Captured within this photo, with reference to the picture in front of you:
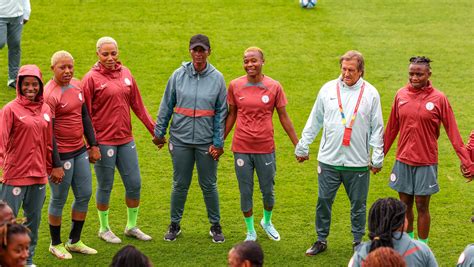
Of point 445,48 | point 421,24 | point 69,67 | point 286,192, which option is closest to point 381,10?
point 421,24

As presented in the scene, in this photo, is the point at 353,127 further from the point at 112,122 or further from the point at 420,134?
the point at 112,122

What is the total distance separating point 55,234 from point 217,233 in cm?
155

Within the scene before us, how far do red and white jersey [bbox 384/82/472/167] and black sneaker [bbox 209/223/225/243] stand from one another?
73.4 inches

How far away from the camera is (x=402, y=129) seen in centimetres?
862

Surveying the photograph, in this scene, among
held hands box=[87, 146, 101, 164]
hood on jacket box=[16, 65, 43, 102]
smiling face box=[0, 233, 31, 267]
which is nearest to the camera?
smiling face box=[0, 233, 31, 267]

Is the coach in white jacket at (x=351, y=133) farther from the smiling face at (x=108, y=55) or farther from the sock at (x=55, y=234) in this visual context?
the sock at (x=55, y=234)

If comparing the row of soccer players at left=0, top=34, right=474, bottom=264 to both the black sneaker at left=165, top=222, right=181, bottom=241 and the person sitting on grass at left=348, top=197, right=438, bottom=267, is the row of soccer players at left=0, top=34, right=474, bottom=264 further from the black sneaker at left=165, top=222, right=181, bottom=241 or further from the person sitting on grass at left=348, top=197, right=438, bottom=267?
the person sitting on grass at left=348, top=197, right=438, bottom=267

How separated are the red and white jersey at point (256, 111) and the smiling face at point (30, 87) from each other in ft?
6.57

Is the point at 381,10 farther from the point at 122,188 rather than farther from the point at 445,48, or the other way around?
the point at 122,188

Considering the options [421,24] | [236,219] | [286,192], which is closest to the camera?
[236,219]

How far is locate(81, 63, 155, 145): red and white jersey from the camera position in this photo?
873 cm

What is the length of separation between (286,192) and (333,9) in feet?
21.2

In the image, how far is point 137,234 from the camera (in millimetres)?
9094

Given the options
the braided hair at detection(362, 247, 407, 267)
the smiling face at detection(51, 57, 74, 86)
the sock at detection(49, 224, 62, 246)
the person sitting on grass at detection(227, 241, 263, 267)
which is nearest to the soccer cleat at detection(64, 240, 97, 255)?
the sock at detection(49, 224, 62, 246)
